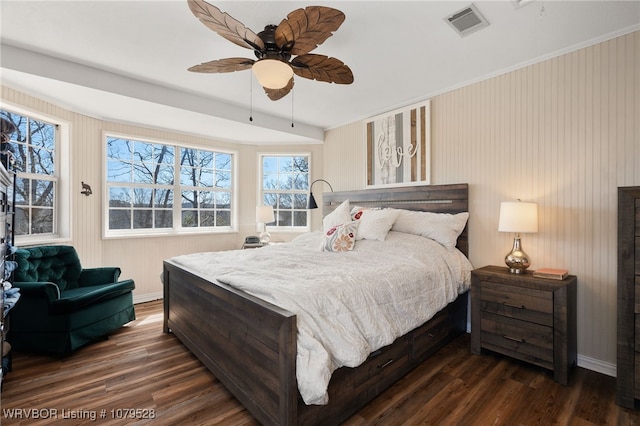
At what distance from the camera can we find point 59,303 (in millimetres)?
2455

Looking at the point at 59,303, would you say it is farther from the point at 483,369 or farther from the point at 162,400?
the point at 483,369

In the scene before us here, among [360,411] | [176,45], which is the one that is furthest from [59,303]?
[360,411]

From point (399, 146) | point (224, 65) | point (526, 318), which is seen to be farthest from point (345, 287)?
point (399, 146)

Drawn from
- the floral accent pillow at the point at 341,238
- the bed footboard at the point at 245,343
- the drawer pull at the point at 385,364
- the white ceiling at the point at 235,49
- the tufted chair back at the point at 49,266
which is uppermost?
the white ceiling at the point at 235,49

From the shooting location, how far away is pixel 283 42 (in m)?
1.91

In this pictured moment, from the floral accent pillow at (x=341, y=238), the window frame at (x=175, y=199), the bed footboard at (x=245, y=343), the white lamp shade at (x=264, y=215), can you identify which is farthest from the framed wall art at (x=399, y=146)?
the bed footboard at (x=245, y=343)

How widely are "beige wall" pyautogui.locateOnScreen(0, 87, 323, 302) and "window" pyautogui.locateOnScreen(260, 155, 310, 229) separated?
34 centimetres

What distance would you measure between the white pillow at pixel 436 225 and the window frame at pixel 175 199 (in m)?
2.86

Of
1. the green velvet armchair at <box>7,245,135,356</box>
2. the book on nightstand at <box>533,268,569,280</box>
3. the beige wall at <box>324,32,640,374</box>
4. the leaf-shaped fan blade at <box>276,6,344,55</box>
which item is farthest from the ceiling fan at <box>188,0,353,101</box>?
the green velvet armchair at <box>7,245,135,356</box>

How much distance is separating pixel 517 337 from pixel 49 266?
4.24 metres

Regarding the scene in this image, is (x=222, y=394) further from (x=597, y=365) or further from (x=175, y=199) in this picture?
(x=175, y=199)

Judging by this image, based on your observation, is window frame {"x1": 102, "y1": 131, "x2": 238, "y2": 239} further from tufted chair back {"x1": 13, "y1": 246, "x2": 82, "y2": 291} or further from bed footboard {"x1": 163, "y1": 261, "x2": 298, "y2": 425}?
bed footboard {"x1": 163, "y1": 261, "x2": 298, "y2": 425}

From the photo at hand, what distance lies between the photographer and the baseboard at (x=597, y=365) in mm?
2241

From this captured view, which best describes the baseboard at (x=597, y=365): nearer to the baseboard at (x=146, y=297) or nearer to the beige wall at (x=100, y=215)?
the beige wall at (x=100, y=215)
